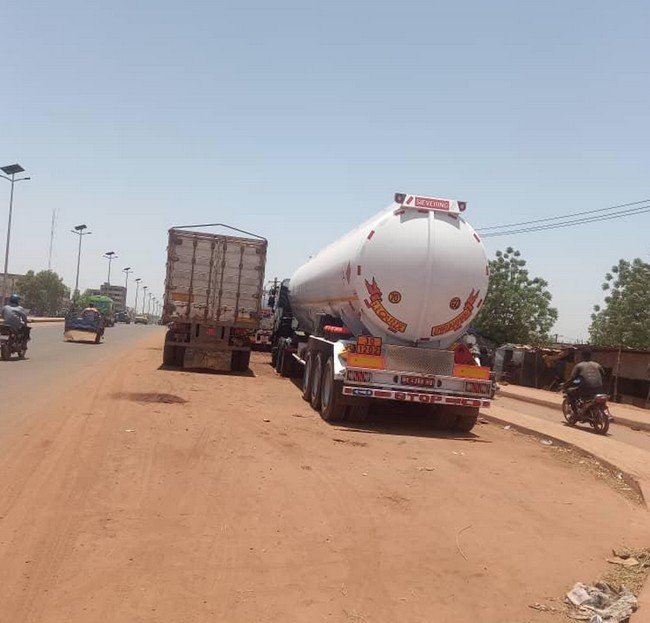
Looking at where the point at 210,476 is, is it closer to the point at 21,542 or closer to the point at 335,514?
the point at 335,514

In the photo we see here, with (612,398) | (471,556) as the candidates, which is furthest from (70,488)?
(612,398)

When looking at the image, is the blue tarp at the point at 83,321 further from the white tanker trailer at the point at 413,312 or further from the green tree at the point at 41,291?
the green tree at the point at 41,291

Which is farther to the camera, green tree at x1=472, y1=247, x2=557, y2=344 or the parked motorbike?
green tree at x1=472, y1=247, x2=557, y2=344

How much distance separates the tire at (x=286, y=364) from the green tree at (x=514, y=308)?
2127 cm

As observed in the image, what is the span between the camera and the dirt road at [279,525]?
4102 millimetres

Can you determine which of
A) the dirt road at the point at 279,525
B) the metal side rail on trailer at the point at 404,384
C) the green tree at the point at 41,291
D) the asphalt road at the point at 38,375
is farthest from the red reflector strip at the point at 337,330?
the green tree at the point at 41,291

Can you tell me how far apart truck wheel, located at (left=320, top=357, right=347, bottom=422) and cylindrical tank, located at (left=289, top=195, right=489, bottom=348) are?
3.19 ft

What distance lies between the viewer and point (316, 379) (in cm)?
1291

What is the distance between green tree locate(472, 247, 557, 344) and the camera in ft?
130

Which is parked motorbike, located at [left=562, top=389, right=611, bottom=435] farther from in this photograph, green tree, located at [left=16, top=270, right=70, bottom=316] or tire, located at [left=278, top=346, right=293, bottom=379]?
green tree, located at [left=16, top=270, right=70, bottom=316]

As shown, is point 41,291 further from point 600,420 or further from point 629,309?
point 600,420

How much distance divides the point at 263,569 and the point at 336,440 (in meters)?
5.14

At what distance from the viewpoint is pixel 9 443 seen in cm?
786

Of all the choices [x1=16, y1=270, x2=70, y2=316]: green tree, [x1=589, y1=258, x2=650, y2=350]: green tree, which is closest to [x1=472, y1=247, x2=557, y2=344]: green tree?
[x1=589, y1=258, x2=650, y2=350]: green tree
